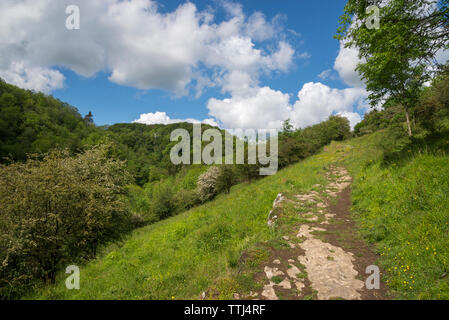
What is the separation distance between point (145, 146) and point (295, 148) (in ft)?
494

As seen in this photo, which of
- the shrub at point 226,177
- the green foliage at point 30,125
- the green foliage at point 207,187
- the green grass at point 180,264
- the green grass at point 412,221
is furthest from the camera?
the green foliage at point 30,125

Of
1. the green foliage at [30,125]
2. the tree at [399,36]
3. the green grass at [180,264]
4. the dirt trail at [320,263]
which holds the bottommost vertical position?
the green grass at [180,264]

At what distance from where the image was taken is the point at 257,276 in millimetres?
4680

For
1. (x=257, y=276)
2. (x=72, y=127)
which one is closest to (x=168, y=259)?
(x=257, y=276)

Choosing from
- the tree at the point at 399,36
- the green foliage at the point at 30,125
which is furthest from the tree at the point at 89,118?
the tree at the point at 399,36

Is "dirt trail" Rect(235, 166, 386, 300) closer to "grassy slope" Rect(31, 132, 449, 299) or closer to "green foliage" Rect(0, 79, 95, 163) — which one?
"grassy slope" Rect(31, 132, 449, 299)

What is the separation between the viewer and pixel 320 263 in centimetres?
512

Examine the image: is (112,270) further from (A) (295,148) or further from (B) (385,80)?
(A) (295,148)

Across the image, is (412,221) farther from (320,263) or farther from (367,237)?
(320,263)

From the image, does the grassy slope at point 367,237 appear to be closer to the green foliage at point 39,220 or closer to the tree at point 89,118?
the green foliage at point 39,220

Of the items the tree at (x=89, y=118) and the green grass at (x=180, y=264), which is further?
the tree at (x=89, y=118)

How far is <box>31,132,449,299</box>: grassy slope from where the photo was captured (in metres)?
4.11

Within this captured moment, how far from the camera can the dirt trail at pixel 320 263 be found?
4.09 m

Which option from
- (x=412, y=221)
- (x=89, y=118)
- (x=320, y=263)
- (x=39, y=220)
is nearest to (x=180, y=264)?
(x=320, y=263)
